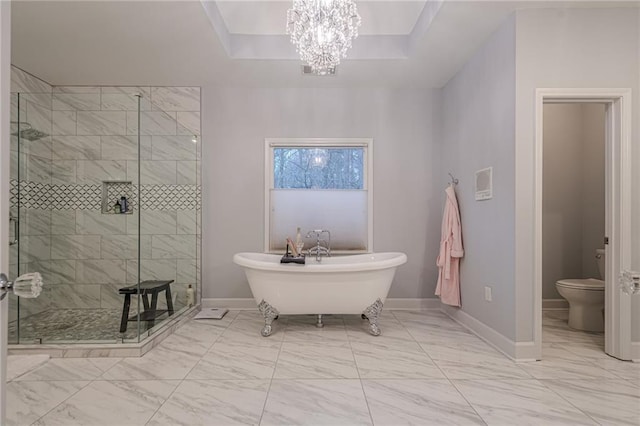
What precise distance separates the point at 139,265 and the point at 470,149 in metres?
3.20

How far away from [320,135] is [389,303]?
2.12m

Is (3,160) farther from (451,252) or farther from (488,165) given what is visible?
(451,252)

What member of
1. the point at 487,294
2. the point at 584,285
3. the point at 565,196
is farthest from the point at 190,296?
the point at 565,196

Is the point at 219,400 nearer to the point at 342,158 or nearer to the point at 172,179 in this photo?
the point at 172,179

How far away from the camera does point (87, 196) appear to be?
3471mm

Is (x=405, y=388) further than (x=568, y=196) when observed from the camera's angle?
No

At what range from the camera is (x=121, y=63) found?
139 inches

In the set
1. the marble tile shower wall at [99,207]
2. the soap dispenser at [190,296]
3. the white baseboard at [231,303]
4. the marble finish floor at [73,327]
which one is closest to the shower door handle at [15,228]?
the marble tile shower wall at [99,207]

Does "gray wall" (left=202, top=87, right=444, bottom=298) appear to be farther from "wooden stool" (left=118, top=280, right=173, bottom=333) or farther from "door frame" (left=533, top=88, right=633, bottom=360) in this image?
"door frame" (left=533, top=88, right=633, bottom=360)

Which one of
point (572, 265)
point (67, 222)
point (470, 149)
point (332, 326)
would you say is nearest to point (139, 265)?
point (67, 222)

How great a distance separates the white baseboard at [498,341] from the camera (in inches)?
102

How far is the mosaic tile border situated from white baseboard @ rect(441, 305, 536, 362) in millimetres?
3101

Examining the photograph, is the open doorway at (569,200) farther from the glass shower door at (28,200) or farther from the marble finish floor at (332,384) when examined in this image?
the glass shower door at (28,200)

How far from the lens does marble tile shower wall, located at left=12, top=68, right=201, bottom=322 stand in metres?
3.21
